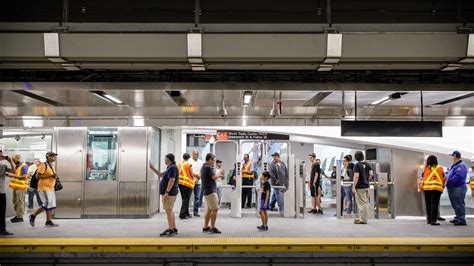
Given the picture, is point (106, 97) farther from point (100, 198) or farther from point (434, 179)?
point (434, 179)

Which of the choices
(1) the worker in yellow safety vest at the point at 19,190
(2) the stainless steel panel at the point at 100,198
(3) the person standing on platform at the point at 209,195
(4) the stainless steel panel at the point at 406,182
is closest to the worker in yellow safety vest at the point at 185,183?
(2) the stainless steel panel at the point at 100,198

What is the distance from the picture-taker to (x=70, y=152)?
40.4 ft

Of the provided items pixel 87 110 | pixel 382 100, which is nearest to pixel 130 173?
pixel 87 110

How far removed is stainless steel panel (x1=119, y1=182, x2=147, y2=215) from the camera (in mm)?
12086

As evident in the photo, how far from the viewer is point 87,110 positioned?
11836 millimetres

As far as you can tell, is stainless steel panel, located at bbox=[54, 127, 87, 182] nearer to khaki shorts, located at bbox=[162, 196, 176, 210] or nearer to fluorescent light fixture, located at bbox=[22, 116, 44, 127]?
fluorescent light fixture, located at bbox=[22, 116, 44, 127]

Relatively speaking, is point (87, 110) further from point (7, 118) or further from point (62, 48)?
point (62, 48)

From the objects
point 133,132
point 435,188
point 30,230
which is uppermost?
point 133,132

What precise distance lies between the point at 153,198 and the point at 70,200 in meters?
2.17

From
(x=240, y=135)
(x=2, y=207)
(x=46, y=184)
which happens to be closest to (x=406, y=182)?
(x=240, y=135)

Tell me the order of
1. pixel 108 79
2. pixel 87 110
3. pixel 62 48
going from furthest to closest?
pixel 87 110 → pixel 108 79 → pixel 62 48

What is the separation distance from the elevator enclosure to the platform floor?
0.73m

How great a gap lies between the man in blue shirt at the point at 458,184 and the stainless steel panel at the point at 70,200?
9136mm
